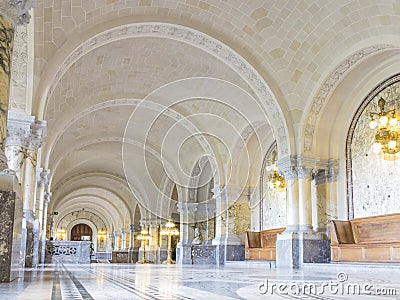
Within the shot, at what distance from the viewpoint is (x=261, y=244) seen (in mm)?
14859

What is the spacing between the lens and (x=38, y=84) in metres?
9.17

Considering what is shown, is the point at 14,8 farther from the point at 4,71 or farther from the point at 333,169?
the point at 333,169

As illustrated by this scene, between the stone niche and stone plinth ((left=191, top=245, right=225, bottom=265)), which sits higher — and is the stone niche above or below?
above

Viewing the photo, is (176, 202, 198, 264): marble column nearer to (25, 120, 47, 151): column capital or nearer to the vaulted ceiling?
the vaulted ceiling

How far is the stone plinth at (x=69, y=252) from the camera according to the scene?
16.3 m

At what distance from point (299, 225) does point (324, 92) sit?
10.4 feet

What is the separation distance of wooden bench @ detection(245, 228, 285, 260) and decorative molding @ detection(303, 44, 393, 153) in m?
3.30

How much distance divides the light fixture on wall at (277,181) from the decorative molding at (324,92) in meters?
2.33

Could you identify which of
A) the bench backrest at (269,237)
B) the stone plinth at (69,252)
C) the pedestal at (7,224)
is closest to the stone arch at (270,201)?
the bench backrest at (269,237)

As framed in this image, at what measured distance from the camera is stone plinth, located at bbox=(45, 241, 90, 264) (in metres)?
16.3

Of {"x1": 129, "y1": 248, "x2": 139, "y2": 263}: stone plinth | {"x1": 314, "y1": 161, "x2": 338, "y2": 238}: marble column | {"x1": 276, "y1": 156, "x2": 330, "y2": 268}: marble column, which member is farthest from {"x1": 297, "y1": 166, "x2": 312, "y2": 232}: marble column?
{"x1": 129, "y1": 248, "x2": 139, "y2": 263}: stone plinth

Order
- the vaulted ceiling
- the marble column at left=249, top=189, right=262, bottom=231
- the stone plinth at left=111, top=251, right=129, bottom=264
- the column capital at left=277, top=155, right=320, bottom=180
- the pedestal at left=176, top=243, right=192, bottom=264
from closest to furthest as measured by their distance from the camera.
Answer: the vaulted ceiling
the column capital at left=277, top=155, right=320, bottom=180
the marble column at left=249, top=189, right=262, bottom=231
the pedestal at left=176, top=243, right=192, bottom=264
the stone plinth at left=111, top=251, right=129, bottom=264

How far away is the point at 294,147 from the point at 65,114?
6589 millimetres

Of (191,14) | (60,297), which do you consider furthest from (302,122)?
(60,297)
